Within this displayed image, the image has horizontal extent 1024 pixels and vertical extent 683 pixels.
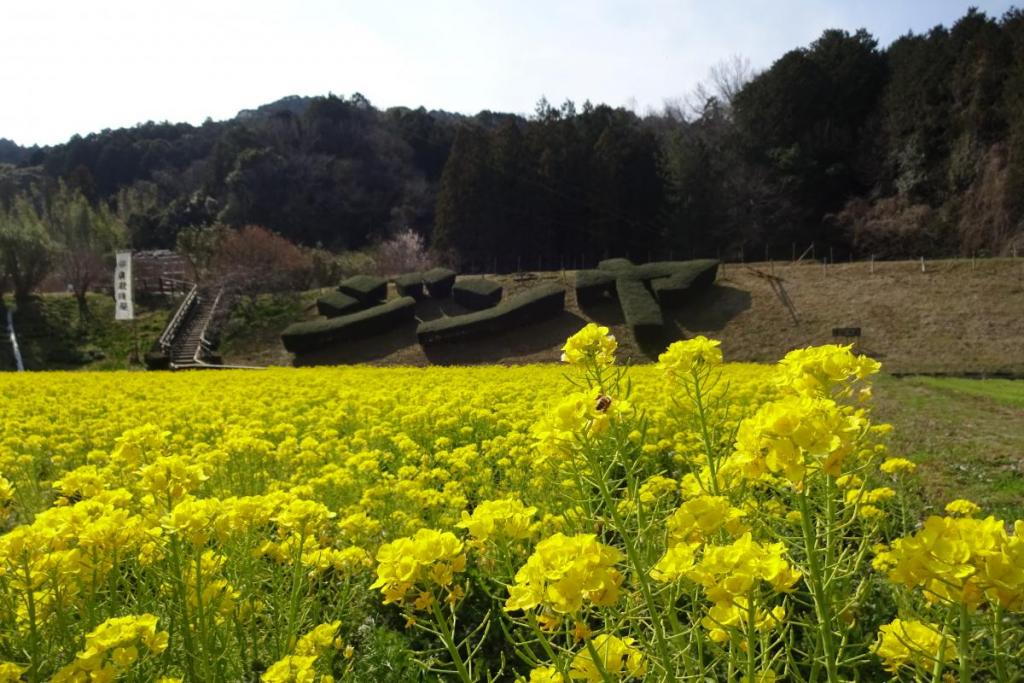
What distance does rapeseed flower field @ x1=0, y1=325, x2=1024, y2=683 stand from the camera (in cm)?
116

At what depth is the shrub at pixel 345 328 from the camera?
800 inches

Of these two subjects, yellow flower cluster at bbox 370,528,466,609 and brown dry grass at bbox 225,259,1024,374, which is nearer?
yellow flower cluster at bbox 370,528,466,609

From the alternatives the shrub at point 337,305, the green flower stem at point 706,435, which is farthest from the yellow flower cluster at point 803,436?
the shrub at point 337,305

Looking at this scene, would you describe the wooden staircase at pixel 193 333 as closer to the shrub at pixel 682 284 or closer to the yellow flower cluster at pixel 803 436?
the shrub at pixel 682 284

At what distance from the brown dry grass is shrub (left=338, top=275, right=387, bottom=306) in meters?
1.93

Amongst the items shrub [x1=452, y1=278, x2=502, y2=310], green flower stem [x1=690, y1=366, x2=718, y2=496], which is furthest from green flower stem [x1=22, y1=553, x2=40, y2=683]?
shrub [x1=452, y1=278, x2=502, y2=310]

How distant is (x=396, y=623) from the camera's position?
2.96 meters

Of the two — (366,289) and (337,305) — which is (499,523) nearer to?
(337,305)

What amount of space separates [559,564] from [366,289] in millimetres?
22763

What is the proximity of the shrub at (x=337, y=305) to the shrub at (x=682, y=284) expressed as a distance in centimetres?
977

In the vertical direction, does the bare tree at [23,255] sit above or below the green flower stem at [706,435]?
above

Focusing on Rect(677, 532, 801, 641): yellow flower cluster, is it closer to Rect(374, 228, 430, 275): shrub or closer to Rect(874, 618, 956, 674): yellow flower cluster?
Rect(874, 618, 956, 674): yellow flower cluster

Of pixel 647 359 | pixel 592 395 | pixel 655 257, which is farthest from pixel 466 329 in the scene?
pixel 592 395

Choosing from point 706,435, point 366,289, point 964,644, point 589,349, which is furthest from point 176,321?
point 964,644
